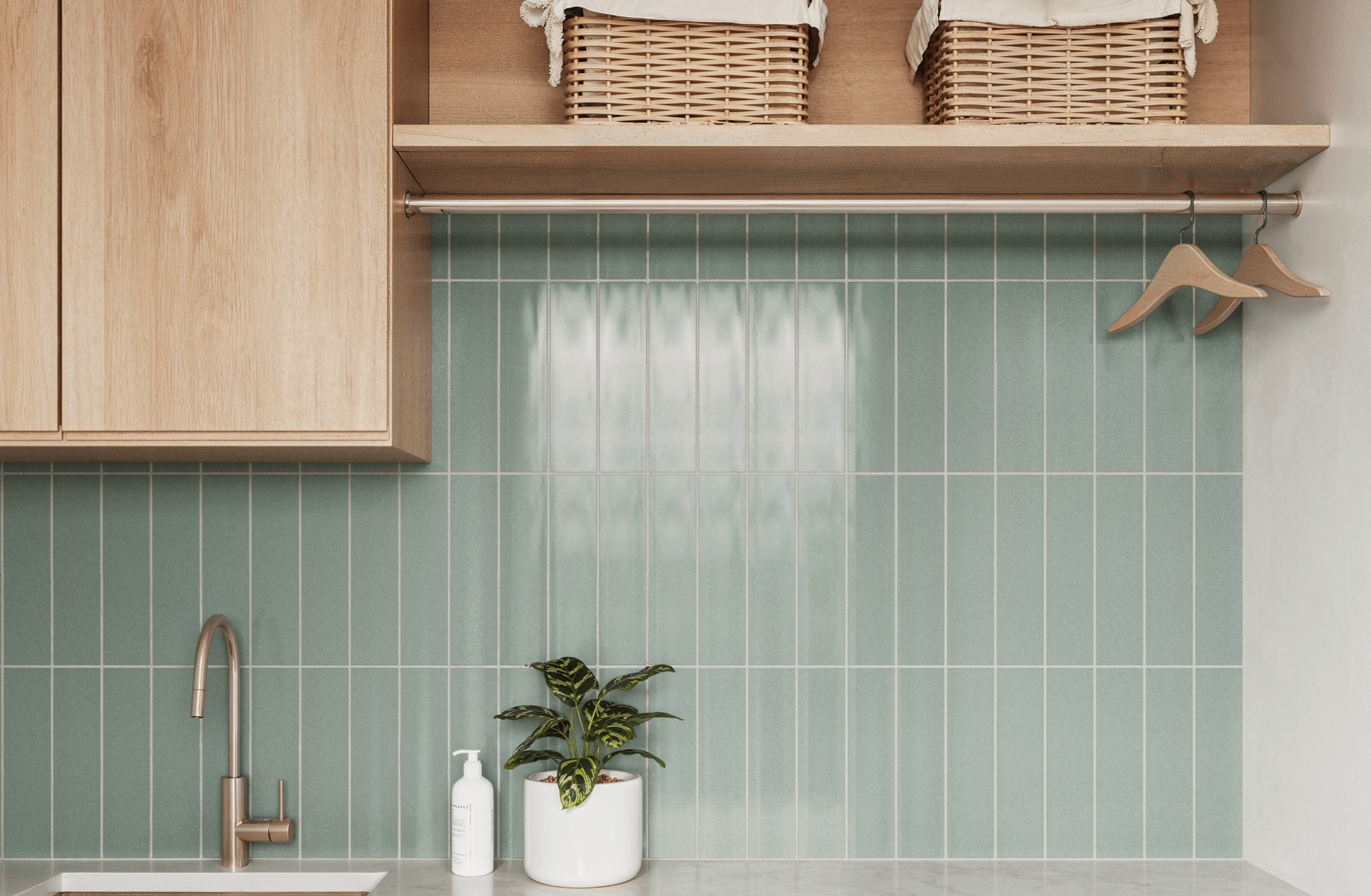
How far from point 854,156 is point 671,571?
0.73 metres

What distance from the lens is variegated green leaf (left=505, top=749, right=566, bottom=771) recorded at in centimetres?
158

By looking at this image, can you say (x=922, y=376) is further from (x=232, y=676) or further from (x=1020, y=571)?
(x=232, y=676)

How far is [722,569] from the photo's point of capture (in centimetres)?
173

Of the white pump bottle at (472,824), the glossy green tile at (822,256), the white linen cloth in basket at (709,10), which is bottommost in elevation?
the white pump bottle at (472,824)

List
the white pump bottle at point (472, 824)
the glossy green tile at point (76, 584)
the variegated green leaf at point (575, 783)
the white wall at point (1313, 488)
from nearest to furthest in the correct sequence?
the white wall at point (1313, 488) < the variegated green leaf at point (575, 783) < the white pump bottle at point (472, 824) < the glossy green tile at point (76, 584)

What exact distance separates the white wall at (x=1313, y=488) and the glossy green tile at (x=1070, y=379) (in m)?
0.26

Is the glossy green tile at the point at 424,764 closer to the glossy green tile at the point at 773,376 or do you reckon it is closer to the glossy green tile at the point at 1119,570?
the glossy green tile at the point at 773,376

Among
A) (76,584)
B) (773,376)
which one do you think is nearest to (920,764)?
(773,376)

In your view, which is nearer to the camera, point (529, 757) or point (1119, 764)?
point (529, 757)

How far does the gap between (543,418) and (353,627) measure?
478 mm

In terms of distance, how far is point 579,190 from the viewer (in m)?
1.71

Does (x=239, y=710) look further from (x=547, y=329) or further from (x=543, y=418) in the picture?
(x=547, y=329)

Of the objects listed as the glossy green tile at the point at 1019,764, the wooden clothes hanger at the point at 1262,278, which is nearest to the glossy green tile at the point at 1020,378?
the wooden clothes hanger at the point at 1262,278

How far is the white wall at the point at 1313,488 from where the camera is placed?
1.40 m
